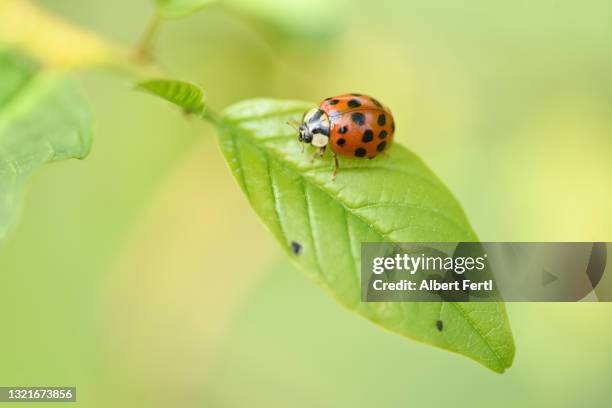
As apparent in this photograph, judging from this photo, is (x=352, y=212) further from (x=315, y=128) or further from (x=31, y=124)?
(x=31, y=124)

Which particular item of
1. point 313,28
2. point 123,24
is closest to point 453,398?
point 313,28

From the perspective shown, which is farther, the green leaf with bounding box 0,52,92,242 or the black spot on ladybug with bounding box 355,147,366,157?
the black spot on ladybug with bounding box 355,147,366,157

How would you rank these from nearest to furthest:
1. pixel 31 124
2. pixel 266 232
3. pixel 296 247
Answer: pixel 296 247 → pixel 31 124 → pixel 266 232

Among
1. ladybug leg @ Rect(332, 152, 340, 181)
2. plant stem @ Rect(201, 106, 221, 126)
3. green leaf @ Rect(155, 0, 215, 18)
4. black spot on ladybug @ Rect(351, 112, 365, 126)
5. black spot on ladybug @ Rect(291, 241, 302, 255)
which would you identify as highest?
green leaf @ Rect(155, 0, 215, 18)

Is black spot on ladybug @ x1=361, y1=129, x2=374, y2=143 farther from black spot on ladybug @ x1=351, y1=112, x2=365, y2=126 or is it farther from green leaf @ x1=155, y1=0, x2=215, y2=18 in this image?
green leaf @ x1=155, y1=0, x2=215, y2=18

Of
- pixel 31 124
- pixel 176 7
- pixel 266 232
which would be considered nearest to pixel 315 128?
pixel 176 7

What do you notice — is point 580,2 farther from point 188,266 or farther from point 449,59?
point 188,266

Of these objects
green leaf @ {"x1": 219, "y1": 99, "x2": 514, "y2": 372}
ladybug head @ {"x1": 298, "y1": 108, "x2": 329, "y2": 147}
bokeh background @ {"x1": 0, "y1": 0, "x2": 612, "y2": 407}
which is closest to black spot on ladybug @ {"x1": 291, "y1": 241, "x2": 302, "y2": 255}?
green leaf @ {"x1": 219, "y1": 99, "x2": 514, "y2": 372}

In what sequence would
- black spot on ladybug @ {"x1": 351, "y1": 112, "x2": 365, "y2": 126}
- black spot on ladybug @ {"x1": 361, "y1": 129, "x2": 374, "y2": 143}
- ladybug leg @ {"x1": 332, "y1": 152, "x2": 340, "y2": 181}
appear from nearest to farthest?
ladybug leg @ {"x1": 332, "y1": 152, "x2": 340, "y2": 181}
black spot on ladybug @ {"x1": 361, "y1": 129, "x2": 374, "y2": 143}
black spot on ladybug @ {"x1": 351, "y1": 112, "x2": 365, "y2": 126}
